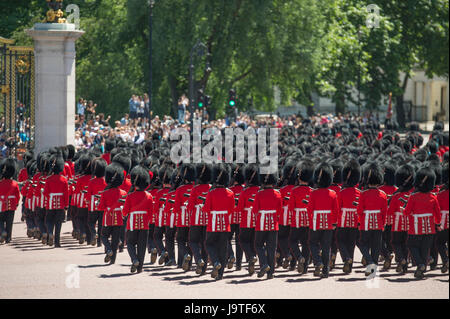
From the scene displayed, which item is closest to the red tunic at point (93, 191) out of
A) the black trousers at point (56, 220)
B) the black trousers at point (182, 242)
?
A: the black trousers at point (56, 220)

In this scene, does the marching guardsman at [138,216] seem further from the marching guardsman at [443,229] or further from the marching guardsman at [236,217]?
the marching guardsman at [443,229]

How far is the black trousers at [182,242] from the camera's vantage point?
1223 cm

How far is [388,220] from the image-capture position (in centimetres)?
1241

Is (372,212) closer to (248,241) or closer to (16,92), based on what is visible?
(248,241)

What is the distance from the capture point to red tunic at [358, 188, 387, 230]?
11.8m

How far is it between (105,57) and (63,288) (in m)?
25.7

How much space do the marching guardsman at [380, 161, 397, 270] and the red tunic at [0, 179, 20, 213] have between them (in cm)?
556

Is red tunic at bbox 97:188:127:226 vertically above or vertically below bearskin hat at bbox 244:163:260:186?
below

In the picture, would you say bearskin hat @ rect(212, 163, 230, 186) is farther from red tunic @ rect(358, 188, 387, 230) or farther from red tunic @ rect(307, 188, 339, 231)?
red tunic @ rect(358, 188, 387, 230)

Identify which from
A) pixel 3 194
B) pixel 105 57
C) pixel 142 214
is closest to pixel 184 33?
pixel 105 57

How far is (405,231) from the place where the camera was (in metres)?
12.1

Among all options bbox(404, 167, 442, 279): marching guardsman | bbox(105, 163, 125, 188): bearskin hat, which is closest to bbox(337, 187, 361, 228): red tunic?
bbox(404, 167, 442, 279): marching guardsman

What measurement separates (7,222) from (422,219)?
6587 mm

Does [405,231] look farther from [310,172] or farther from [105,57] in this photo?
[105,57]
